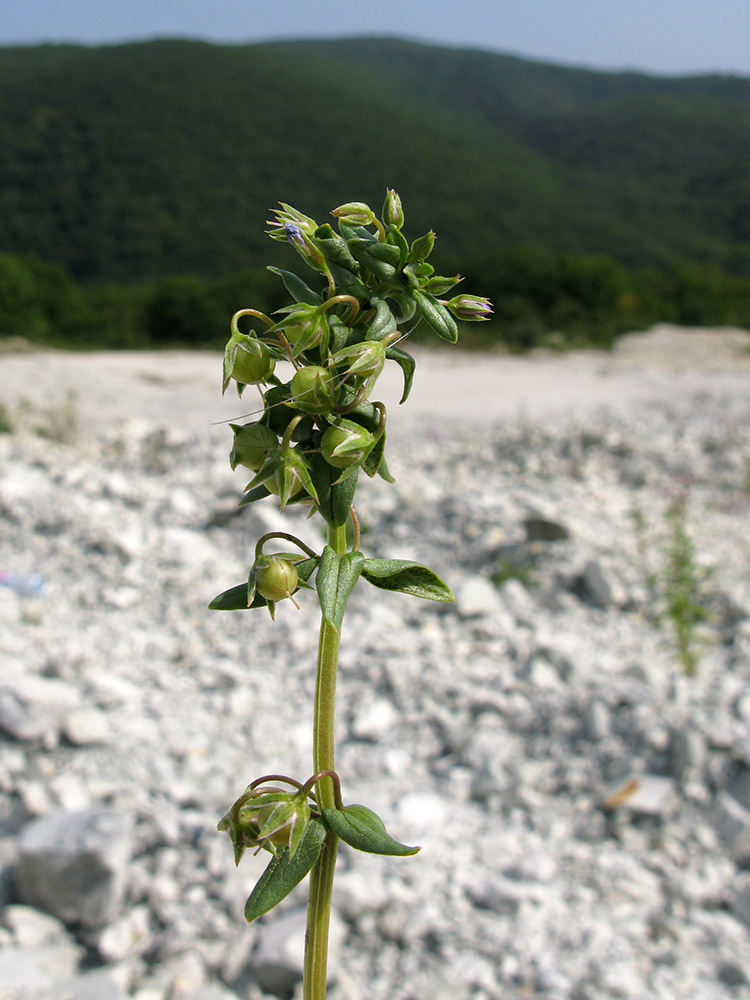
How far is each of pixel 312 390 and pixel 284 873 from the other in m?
0.58

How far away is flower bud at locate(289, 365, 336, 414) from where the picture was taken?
877mm

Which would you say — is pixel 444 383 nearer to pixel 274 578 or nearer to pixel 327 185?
pixel 274 578

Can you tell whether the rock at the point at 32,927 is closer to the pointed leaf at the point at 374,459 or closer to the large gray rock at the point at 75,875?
the large gray rock at the point at 75,875

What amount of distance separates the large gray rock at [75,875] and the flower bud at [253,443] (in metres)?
1.85

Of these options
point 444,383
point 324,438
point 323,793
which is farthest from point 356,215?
point 444,383

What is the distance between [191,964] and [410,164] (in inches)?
1992

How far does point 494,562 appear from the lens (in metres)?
4.99

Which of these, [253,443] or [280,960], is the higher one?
[253,443]

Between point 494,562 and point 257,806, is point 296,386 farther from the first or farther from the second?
point 494,562

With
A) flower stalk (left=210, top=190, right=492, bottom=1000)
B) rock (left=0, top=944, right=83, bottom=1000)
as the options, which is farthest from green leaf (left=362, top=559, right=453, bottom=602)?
rock (left=0, top=944, right=83, bottom=1000)

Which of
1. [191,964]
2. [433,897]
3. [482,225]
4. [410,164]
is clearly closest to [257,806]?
[191,964]

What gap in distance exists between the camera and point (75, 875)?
234cm

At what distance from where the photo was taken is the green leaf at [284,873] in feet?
3.23

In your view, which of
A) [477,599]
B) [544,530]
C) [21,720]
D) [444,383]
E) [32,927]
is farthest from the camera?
[444,383]
